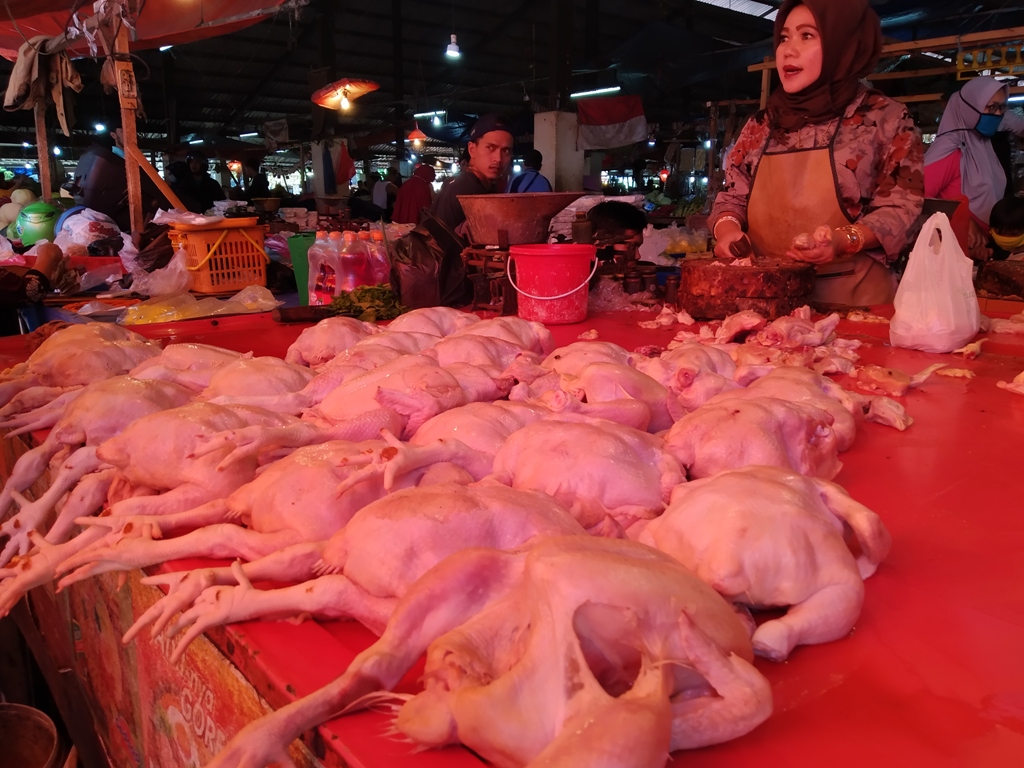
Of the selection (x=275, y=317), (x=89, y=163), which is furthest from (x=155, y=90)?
(x=275, y=317)

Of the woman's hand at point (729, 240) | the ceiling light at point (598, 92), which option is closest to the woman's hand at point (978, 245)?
the woman's hand at point (729, 240)

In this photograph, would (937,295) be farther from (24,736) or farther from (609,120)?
(609,120)

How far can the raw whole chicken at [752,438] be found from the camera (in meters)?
1.47

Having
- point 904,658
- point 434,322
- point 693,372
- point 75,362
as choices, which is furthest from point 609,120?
point 904,658

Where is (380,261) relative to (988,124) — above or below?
below

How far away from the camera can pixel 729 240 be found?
4008 millimetres

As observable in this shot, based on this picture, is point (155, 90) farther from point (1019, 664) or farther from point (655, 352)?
point (1019, 664)

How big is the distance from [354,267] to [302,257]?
3.12ft

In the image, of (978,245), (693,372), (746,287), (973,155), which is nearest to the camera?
(693,372)

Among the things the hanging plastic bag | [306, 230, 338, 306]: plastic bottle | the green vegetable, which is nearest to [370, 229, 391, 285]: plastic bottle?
[306, 230, 338, 306]: plastic bottle

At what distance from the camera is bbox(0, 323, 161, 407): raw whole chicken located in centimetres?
223

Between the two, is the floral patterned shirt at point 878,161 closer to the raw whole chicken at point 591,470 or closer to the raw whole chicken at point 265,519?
the raw whole chicken at point 591,470

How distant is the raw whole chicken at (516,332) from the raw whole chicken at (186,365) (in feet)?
2.57

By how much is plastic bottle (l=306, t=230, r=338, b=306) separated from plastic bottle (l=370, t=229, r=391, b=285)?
24 cm
